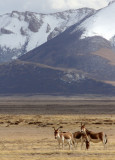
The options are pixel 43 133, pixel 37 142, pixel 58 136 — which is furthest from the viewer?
pixel 43 133

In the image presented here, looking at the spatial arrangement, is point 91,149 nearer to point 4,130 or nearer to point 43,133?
point 43,133

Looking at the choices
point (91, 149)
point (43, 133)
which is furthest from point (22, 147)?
point (43, 133)

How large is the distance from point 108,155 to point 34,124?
34.2 meters

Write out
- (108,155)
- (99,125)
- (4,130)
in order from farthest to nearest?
1. (99,125)
2. (4,130)
3. (108,155)

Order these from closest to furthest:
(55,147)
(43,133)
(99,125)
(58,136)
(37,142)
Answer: (58,136) → (55,147) → (37,142) → (43,133) → (99,125)

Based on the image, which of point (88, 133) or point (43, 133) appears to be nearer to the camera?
point (88, 133)

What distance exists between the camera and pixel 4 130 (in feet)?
197

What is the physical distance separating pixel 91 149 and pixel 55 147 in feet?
9.27

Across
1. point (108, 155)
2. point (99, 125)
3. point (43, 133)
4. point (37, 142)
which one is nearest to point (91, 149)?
point (108, 155)

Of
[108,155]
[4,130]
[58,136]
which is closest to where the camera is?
[108,155]

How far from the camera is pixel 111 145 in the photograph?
41.4 m

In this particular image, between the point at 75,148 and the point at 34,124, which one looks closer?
the point at 75,148

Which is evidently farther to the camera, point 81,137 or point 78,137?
point 78,137

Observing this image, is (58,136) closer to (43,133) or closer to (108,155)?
(108,155)
